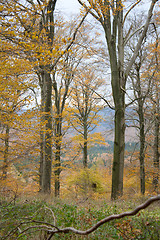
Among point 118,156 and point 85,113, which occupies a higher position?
point 85,113

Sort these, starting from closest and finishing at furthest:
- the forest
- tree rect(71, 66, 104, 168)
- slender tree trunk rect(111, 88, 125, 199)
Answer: the forest, slender tree trunk rect(111, 88, 125, 199), tree rect(71, 66, 104, 168)

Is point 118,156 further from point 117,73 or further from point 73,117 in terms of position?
point 73,117

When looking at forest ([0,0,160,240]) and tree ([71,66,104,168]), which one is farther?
tree ([71,66,104,168])

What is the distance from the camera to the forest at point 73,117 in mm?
3133

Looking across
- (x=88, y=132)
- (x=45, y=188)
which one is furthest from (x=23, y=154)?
(x=88, y=132)

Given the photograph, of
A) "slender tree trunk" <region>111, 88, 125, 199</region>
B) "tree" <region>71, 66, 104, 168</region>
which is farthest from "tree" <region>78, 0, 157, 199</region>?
"tree" <region>71, 66, 104, 168</region>

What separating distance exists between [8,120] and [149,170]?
29.9 feet

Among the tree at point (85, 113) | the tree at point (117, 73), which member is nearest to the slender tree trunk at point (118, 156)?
the tree at point (117, 73)

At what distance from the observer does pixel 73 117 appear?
15766 mm

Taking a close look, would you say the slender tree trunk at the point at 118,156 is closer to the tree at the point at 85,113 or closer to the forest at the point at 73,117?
the forest at the point at 73,117

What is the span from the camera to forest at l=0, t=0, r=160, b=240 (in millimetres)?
3133

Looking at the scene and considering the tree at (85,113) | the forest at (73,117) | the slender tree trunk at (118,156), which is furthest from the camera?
the tree at (85,113)

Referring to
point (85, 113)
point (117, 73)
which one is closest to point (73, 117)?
point (85, 113)

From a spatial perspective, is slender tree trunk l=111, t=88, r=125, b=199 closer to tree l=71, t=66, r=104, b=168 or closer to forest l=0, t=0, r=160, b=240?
forest l=0, t=0, r=160, b=240
